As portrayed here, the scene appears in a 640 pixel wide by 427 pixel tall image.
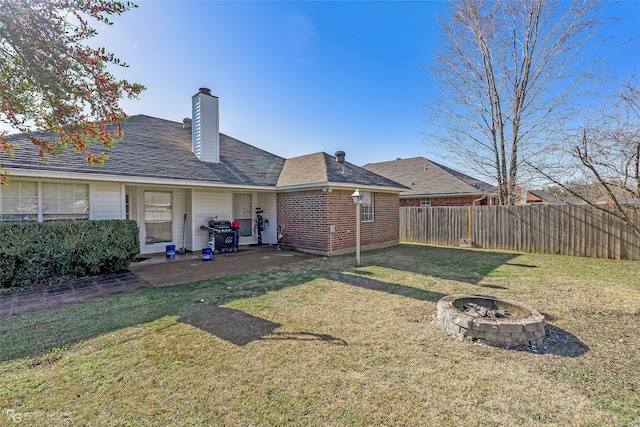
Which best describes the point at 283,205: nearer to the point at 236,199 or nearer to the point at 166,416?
the point at 236,199

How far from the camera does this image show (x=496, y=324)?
134 inches

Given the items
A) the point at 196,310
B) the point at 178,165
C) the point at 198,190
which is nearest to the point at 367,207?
the point at 198,190

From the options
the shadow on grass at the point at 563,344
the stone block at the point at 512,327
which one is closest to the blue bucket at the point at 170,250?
the stone block at the point at 512,327

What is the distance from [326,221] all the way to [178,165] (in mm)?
5369

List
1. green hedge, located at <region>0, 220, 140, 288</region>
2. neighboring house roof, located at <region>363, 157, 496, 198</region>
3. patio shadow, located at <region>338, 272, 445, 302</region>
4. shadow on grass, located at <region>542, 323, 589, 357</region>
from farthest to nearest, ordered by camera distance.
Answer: neighboring house roof, located at <region>363, 157, 496, 198</region> < green hedge, located at <region>0, 220, 140, 288</region> < patio shadow, located at <region>338, 272, 445, 302</region> < shadow on grass, located at <region>542, 323, 589, 357</region>

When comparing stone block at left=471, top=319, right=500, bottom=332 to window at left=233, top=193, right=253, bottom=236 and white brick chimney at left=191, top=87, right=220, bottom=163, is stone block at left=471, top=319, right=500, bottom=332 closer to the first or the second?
window at left=233, top=193, right=253, bottom=236

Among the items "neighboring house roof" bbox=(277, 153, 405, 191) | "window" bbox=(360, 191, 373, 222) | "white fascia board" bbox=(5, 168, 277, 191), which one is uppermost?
"neighboring house roof" bbox=(277, 153, 405, 191)

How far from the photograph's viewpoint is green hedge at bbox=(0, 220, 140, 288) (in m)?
5.66

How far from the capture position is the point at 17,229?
572cm

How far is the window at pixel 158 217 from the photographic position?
9.66 meters

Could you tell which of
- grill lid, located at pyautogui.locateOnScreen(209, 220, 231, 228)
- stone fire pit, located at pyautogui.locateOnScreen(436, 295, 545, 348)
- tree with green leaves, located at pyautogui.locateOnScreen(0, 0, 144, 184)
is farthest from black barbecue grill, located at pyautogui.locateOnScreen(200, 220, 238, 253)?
stone fire pit, located at pyautogui.locateOnScreen(436, 295, 545, 348)

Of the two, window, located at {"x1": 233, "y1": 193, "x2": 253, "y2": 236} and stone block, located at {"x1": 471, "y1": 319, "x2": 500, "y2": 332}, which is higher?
window, located at {"x1": 233, "y1": 193, "x2": 253, "y2": 236}

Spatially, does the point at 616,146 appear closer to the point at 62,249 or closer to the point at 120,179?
the point at 120,179

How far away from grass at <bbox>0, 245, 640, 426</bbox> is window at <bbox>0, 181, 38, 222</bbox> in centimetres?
381
